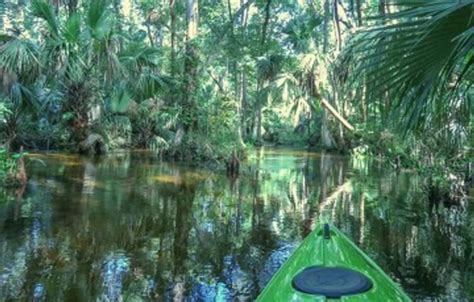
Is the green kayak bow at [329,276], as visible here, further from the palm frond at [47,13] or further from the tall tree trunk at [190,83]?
the tall tree trunk at [190,83]

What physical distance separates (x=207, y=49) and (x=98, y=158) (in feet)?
16.2


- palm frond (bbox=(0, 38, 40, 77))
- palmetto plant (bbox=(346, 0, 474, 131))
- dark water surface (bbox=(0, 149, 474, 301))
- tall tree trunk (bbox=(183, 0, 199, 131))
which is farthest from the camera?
tall tree trunk (bbox=(183, 0, 199, 131))

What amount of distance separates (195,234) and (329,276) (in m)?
4.32

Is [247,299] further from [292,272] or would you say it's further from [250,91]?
[250,91]

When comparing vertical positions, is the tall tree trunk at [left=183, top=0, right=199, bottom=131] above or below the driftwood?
above

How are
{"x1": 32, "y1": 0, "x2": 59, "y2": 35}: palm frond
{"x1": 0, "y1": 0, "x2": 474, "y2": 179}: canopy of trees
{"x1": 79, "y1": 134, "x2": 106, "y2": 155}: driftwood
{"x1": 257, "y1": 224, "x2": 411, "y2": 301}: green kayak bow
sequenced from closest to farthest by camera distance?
1. {"x1": 257, "y1": 224, "x2": 411, "y2": 301}: green kayak bow
2. {"x1": 0, "y1": 0, "x2": 474, "y2": 179}: canopy of trees
3. {"x1": 32, "y1": 0, "x2": 59, "y2": 35}: palm frond
4. {"x1": 79, "y1": 134, "x2": 106, "y2": 155}: driftwood

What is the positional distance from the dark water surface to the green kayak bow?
150 centimetres

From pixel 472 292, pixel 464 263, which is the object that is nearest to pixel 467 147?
pixel 464 263

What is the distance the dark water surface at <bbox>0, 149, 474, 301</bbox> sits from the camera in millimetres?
4926

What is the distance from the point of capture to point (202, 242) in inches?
262

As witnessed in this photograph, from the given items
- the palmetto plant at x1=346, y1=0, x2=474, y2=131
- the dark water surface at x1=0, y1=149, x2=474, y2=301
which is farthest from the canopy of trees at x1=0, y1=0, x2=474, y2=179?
the palmetto plant at x1=346, y1=0, x2=474, y2=131

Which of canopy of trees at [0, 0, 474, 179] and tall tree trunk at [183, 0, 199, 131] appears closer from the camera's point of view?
canopy of trees at [0, 0, 474, 179]

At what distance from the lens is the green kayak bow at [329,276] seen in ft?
9.12

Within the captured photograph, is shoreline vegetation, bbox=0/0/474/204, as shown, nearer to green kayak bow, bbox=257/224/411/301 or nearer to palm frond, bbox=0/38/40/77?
palm frond, bbox=0/38/40/77
